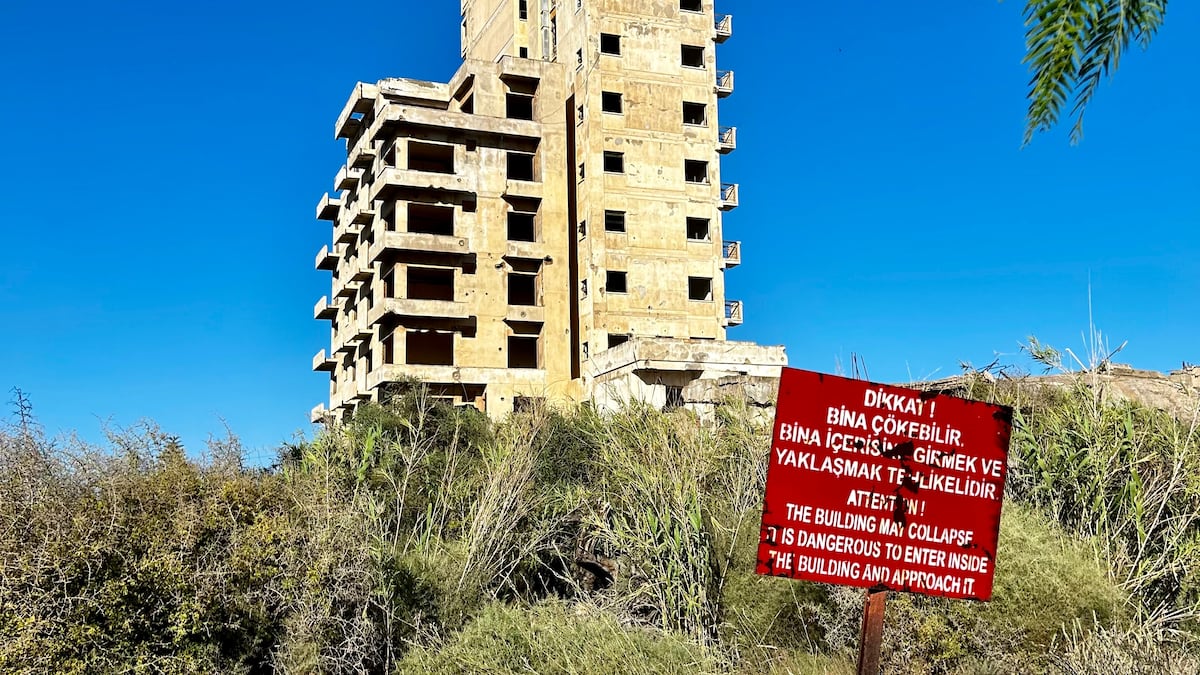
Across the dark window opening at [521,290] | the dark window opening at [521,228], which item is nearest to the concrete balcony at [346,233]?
the dark window opening at [521,228]

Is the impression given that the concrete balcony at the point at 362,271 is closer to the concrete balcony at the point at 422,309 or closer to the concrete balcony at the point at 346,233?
the concrete balcony at the point at 346,233

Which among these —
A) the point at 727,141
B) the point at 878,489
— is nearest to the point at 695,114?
the point at 727,141

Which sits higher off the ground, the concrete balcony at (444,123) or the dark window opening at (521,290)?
the concrete balcony at (444,123)

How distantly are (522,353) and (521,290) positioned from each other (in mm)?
2464

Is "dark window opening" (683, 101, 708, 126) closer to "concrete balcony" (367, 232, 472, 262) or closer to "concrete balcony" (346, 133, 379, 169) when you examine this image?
"concrete balcony" (367, 232, 472, 262)

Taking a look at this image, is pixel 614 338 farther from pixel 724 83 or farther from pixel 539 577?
pixel 539 577

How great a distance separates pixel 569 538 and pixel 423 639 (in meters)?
2.40

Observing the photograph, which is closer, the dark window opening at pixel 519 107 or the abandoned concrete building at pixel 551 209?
the abandoned concrete building at pixel 551 209

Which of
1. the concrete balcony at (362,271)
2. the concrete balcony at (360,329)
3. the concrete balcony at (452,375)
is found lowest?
the concrete balcony at (452,375)

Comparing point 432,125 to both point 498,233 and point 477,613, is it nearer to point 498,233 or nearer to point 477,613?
point 498,233

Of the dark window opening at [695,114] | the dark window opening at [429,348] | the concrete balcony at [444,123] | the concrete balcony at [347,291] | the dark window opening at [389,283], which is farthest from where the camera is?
the concrete balcony at [347,291]

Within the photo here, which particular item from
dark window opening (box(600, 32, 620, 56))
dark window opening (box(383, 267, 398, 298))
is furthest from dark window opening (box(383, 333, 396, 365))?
dark window opening (box(600, 32, 620, 56))

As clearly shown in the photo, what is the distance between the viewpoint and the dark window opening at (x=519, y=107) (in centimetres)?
4081

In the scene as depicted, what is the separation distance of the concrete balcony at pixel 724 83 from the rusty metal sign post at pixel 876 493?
1417 inches
